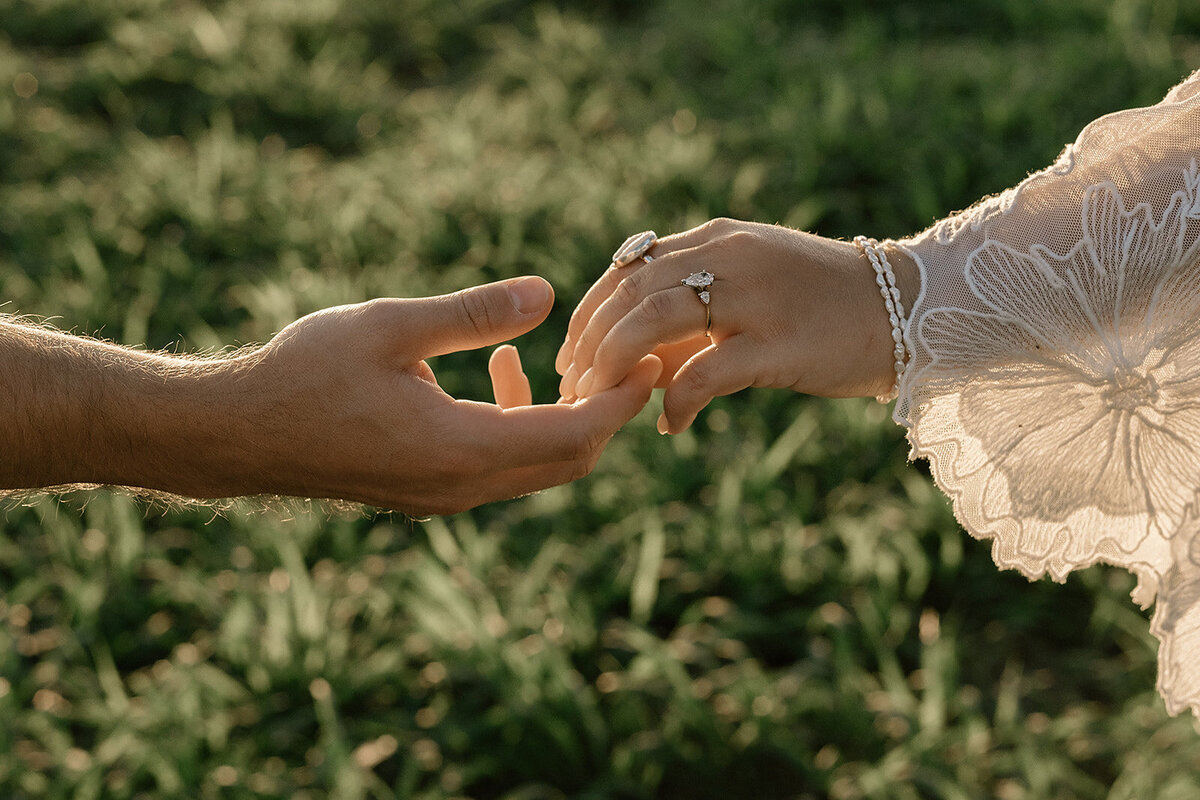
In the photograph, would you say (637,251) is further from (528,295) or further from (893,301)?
(893,301)

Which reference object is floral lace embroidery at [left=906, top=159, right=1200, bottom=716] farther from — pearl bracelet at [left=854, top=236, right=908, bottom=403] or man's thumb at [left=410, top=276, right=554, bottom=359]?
man's thumb at [left=410, top=276, right=554, bottom=359]

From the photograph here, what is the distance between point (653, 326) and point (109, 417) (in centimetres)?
96

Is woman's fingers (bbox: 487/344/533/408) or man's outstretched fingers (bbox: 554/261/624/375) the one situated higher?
man's outstretched fingers (bbox: 554/261/624/375)

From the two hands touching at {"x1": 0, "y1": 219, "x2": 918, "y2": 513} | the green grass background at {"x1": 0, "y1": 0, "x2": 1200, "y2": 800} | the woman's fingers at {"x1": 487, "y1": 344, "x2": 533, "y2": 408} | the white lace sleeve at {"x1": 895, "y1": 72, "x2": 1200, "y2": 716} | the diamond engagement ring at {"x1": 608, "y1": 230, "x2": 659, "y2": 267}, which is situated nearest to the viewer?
the white lace sleeve at {"x1": 895, "y1": 72, "x2": 1200, "y2": 716}

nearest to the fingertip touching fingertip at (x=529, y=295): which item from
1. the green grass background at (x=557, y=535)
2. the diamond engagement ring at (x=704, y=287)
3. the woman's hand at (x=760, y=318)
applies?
the woman's hand at (x=760, y=318)

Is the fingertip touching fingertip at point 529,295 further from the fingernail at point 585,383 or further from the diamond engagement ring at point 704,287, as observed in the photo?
the diamond engagement ring at point 704,287

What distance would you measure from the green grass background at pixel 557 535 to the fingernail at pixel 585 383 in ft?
3.56

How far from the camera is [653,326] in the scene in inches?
66.5

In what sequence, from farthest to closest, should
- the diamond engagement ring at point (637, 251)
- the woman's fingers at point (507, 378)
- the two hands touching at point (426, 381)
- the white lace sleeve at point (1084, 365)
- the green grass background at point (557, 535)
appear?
the green grass background at point (557, 535) → the woman's fingers at point (507, 378) → the diamond engagement ring at point (637, 251) → the two hands touching at point (426, 381) → the white lace sleeve at point (1084, 365)

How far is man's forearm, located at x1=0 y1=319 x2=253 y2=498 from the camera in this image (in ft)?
5.79

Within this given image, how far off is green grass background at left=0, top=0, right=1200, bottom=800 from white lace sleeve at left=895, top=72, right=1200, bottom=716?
990mm

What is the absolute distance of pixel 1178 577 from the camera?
1.65 m

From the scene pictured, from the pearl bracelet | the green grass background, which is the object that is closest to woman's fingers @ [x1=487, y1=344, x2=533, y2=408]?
the pearl bracelet

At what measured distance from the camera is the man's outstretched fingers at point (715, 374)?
1683 mm
